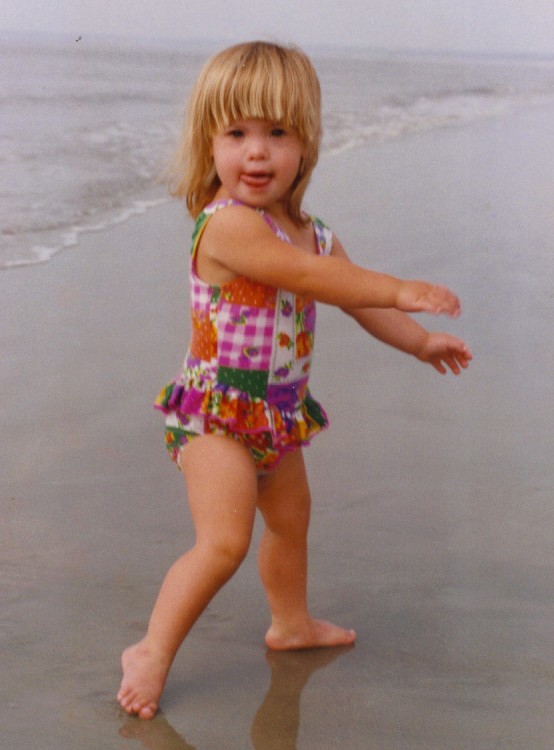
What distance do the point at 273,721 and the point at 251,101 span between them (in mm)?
1028

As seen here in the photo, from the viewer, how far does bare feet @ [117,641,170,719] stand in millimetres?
1928

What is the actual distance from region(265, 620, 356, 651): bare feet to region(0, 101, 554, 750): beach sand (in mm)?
27

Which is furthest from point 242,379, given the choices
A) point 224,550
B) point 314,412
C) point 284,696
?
point 284,696

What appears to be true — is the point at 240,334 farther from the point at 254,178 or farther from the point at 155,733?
the point at 155,733

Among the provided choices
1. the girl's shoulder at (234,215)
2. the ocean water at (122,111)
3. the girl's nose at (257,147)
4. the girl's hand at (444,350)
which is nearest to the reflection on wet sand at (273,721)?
the girl's hand at (444,350)

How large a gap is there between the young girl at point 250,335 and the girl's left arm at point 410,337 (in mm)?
35

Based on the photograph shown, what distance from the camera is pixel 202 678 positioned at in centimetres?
206

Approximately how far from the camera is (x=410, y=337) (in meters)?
→ 2.30

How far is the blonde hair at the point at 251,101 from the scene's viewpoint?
6.81 feet

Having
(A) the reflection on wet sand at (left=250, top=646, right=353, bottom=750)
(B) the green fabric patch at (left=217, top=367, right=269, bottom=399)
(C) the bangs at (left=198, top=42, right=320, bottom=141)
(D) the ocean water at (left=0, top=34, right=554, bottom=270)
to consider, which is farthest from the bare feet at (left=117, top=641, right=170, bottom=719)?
(D) the ocean water at (left=0, top=34, right=554, bottom=270)

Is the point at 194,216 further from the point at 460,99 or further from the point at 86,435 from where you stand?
the point at 460,99

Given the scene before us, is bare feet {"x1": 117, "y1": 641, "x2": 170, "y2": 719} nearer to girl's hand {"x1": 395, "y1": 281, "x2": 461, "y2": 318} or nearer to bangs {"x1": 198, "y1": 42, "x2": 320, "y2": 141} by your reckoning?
girl's hand {"x1": 395, "y1": 281, "x2": 461, "y2": 318}

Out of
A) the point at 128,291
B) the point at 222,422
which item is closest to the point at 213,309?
the point at 222,422

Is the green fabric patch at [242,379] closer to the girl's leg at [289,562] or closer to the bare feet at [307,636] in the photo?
the girl's leg at [289,562]
